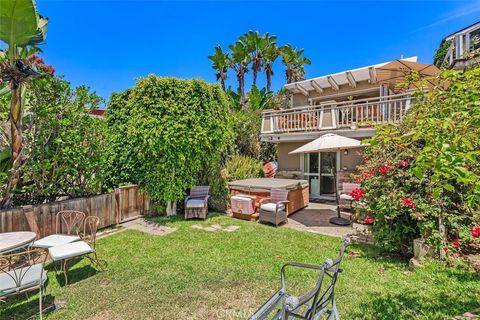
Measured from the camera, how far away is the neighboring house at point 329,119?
1177 centimetres

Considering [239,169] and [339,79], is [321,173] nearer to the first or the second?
[239,169]

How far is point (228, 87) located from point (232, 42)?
4.18 metres

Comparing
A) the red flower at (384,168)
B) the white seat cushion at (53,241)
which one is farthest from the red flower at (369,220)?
the white seat cushion at (53,241)

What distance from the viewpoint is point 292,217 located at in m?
9.66

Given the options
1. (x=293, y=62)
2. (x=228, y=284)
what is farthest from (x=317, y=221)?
(x=293, y=62)

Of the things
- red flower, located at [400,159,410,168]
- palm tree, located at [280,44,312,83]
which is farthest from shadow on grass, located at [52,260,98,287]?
palm tree, located at [280,44,312,83]

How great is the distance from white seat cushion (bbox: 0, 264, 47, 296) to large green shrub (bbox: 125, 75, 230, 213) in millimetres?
5276

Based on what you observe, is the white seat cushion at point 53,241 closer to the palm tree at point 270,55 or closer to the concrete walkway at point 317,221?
the concrete walkway at point 317,221

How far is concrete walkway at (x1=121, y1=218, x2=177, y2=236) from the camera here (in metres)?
7.90

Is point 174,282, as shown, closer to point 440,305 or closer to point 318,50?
point 440,305

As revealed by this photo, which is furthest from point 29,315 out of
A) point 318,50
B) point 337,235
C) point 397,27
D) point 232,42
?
point 318,50

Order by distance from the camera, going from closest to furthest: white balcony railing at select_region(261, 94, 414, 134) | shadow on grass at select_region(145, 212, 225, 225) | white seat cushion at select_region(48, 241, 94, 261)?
1. white seat cushion at select_region(48, 241, 94, 261)
2. shadow on grass at select_region(145, 212, 225, 225)
3. white balcony railing at select_region(261, 94, 414, 134)

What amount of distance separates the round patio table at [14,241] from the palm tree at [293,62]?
932 inches

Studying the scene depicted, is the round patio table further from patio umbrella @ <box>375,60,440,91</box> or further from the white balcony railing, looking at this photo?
patio umbrella @ <box>375,60,440,91</box>
